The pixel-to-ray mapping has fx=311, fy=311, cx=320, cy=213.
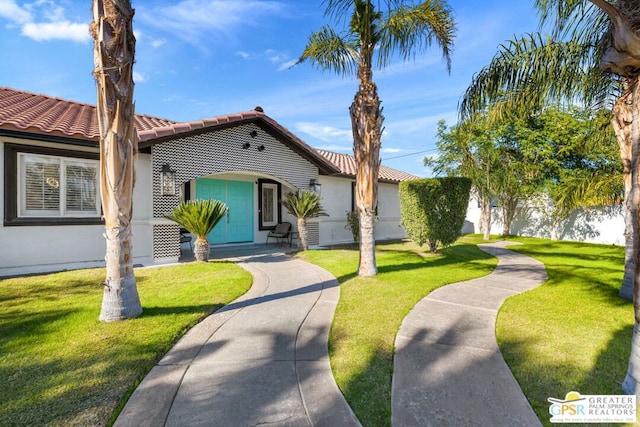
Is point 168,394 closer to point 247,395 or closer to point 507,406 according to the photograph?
point 247,395

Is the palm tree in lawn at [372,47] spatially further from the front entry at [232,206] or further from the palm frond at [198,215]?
the front entry at [232,206]

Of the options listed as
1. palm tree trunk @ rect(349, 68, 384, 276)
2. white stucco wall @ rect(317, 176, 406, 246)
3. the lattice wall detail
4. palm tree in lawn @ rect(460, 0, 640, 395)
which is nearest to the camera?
palm tree in lawn @ rect(460, 0, 640, 395)

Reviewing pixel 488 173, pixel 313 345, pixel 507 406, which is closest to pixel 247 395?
pixel 313 345

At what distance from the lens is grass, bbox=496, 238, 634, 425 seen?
3.18m

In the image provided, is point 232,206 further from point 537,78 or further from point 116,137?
point 537,78

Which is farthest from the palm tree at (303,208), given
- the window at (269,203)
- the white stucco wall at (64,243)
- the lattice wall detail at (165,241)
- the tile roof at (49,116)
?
the tile roof at (49,116)

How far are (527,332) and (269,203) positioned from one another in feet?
40.1

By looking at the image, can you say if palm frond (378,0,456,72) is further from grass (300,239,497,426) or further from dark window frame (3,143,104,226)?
dark window frame (3,143,104,226)

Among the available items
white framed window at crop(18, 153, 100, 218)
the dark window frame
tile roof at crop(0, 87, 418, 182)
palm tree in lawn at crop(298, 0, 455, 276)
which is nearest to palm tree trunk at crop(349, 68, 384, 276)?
palm tree in lawn at crop(298, 0, 455, 276)

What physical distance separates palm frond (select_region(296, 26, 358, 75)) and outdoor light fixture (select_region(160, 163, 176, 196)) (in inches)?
212

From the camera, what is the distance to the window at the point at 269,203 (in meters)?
14.8

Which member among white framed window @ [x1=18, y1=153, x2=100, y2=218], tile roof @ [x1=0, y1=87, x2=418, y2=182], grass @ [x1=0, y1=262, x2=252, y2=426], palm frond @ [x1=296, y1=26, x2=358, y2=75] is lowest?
grass @ [x1=0, y1=262, x2=252, y2=426]

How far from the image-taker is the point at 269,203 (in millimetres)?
15188

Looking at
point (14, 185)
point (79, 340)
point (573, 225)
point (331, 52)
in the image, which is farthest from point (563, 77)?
point (573, 225)
